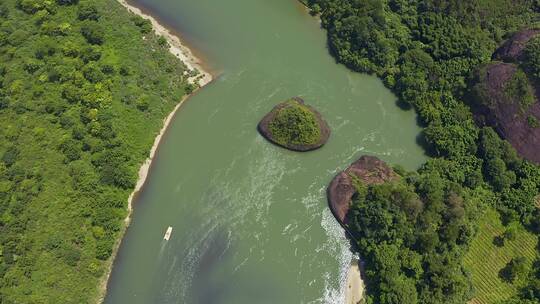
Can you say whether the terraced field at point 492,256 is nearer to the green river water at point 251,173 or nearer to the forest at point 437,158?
the forest at point 437,158

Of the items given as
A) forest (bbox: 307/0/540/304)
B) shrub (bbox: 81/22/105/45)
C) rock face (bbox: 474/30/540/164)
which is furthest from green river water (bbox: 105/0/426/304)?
shrub (bbox: 81/22/105/45)

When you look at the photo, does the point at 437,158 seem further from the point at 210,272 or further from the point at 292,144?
the point at 210,272

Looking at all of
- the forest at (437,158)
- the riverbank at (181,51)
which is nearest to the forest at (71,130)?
the riverbank at (181,51)

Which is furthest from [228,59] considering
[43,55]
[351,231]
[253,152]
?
[351,231]

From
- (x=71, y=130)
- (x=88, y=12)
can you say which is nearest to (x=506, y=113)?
(x=71, y=130)

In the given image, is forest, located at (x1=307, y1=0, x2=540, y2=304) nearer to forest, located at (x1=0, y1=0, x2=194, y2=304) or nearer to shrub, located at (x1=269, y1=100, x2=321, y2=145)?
shrub, located at (x1=269, y1=100, x2=321, y2=145)
